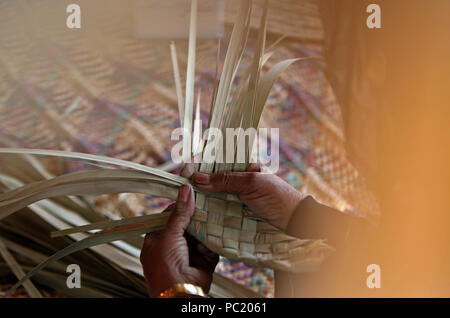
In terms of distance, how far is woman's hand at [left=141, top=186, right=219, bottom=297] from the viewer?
0.60 m

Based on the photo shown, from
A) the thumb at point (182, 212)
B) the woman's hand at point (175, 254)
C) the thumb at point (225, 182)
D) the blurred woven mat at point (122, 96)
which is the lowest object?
the woman's hand at point (175, 254)

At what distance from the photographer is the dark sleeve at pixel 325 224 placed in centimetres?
66

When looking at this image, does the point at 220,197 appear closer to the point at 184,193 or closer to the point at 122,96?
the point at 184,193

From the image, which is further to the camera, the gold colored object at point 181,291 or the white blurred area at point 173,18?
the white blurred area at point 173,18

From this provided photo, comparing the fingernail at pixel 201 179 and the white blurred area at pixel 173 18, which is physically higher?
the white blurred area at pixel 173 18

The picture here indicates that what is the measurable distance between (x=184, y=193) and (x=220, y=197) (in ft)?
0.17

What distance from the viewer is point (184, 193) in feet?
2.06

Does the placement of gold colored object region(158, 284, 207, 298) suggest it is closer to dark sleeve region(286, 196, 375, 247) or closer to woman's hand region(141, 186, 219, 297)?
woman's hand region(141, 186, 219, 297)

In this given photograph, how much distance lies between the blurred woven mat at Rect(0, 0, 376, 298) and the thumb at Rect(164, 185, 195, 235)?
15cm

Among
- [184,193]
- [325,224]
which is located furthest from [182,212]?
[325,224]

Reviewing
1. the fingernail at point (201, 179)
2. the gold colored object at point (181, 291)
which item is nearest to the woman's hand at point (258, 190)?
the fingernail at point (201, 179)

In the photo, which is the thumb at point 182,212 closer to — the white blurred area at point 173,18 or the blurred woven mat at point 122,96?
the blurred woven mat at point 122,96

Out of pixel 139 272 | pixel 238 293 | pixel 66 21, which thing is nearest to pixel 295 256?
pixel 238 293

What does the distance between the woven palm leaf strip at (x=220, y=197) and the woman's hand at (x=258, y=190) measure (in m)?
0.01
